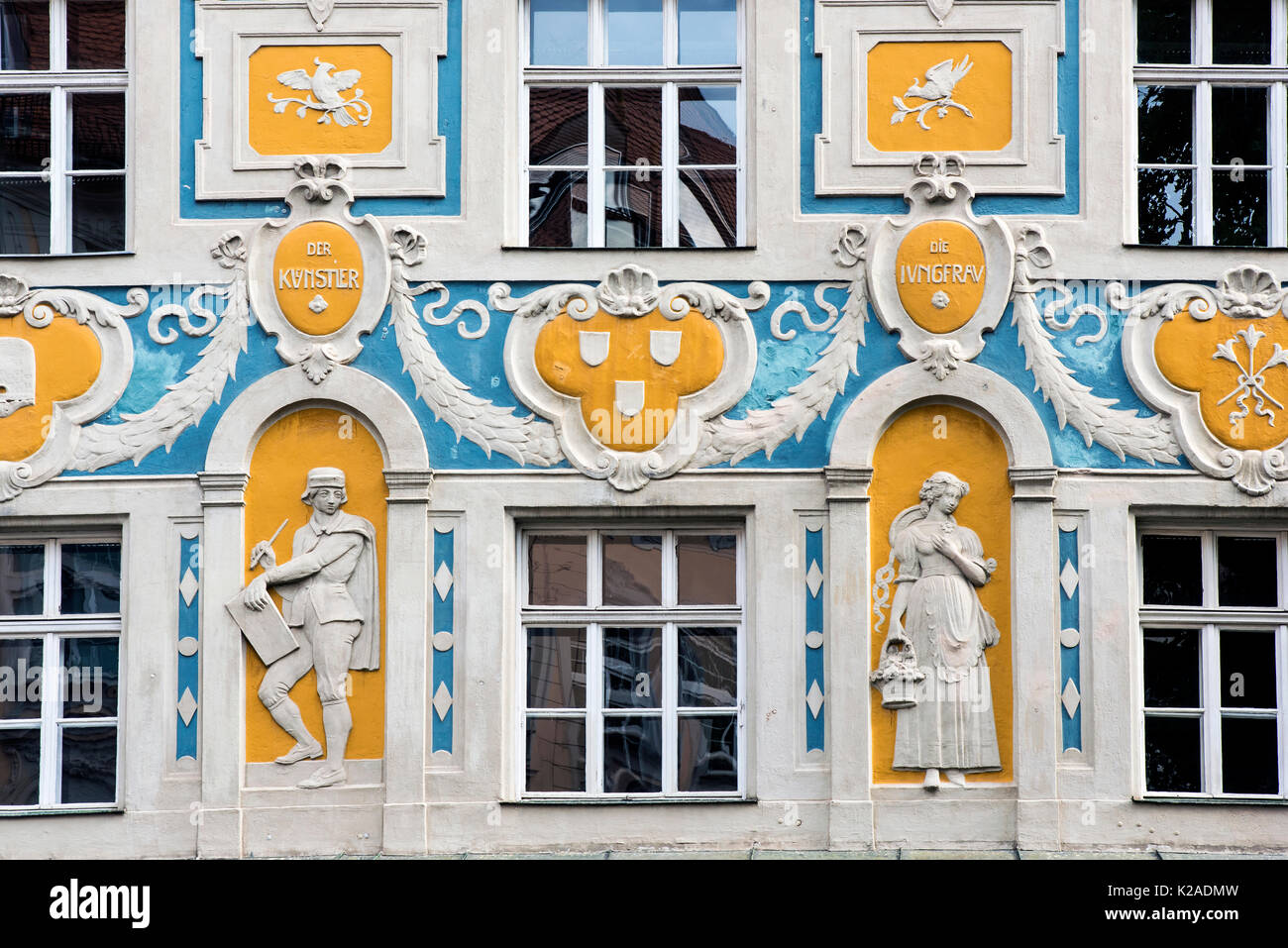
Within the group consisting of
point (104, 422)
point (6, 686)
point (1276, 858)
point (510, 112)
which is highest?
point (510, 112)

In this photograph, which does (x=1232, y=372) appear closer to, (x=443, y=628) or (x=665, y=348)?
(x=665, y=348)

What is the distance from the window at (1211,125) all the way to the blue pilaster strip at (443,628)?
461cm

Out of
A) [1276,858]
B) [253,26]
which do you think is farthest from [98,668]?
[1276,858]

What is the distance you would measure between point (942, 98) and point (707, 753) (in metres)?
4.14

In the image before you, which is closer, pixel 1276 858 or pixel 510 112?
pixel 1276 858

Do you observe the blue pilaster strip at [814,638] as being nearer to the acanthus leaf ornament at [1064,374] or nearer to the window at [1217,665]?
the acanthus leaf ornament at [1064,374]

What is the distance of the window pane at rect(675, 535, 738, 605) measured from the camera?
13.9 m

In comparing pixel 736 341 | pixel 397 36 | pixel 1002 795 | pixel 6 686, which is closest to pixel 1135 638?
pixel 1002 795

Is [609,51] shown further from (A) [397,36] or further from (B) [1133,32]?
(B) [1133,32]

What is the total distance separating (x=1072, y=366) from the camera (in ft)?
45.1

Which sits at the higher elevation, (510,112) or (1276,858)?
(510,112)

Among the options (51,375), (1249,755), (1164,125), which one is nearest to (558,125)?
(51,375)

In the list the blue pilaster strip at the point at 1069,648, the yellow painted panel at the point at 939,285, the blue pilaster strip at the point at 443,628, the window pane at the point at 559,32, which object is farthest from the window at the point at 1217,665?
the window pane at the point at 559,32

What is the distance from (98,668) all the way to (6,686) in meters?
0.55
